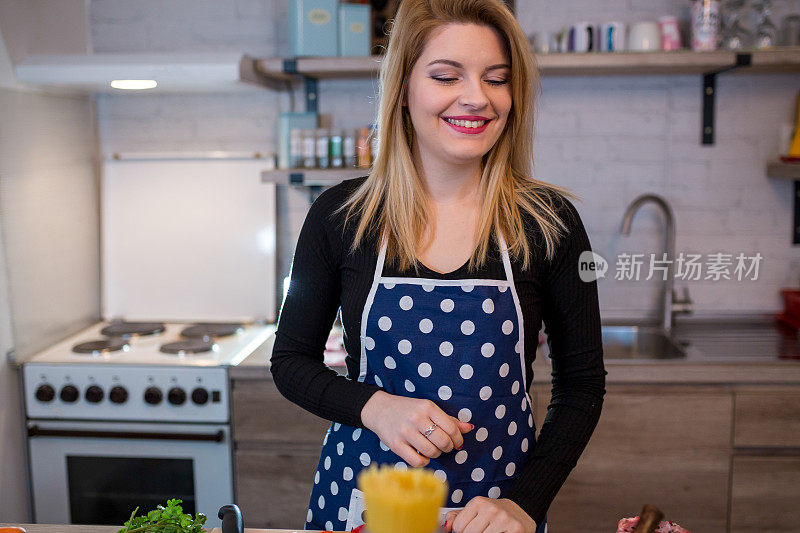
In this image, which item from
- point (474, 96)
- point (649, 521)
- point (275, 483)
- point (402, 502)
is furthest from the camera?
point (275, 483)

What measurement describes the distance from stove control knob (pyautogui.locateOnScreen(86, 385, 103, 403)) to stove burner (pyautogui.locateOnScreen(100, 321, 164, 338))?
37 cm

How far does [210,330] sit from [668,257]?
65.4 inches

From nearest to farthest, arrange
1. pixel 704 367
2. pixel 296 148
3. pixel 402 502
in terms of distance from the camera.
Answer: pixel 402 502 < pixel 704 367 < pixel 296 148

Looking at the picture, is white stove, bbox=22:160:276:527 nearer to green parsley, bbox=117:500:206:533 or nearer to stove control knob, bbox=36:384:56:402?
stove control knob, bbox=36:384:56:402

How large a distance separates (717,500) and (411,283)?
1589 mm

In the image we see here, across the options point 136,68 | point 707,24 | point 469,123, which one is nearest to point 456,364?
point 469,123

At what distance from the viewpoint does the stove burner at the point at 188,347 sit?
2.52 m

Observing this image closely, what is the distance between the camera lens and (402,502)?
75 centimetres

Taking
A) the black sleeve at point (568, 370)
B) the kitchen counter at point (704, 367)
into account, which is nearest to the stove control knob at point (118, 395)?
the kitchen counter at point (704, 367)

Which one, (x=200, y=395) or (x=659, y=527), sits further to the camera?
(x=200, y=395)

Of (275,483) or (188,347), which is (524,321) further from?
(188,347)

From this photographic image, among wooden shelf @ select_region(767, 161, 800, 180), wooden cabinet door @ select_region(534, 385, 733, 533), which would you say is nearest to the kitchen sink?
wooden cabinet door @ select_region(534, 385, 733, 533)

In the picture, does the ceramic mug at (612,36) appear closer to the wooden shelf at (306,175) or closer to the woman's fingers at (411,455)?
the wooden shelf at (306,175)

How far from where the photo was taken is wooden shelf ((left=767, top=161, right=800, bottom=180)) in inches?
103
